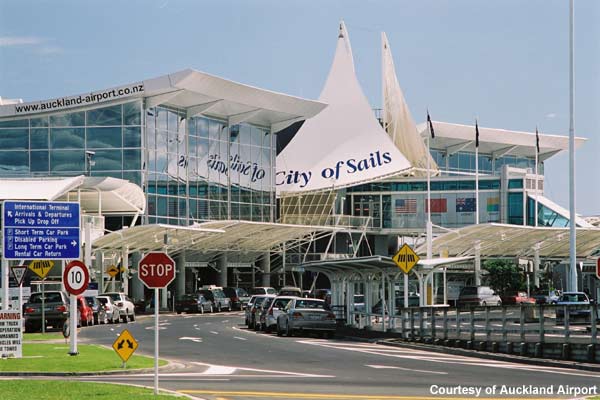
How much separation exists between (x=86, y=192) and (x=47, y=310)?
26999mm

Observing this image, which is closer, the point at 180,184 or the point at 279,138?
the point at 180,184

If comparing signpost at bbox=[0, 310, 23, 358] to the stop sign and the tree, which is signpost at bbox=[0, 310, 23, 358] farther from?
the tree

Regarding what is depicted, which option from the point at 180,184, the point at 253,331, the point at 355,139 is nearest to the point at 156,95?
the point at 180,184

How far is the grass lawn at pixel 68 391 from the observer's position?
17875 mm

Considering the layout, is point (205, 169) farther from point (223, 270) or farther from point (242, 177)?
point (223, 270)

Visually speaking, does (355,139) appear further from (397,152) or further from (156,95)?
(156,95)

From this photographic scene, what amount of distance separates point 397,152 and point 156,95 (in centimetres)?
2684

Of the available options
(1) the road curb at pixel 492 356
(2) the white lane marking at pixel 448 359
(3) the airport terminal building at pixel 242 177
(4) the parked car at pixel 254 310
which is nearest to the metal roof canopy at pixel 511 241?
(3) the airport terminal building at pixel 242 177

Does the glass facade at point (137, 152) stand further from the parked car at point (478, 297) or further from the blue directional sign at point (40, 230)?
the blue directional sign at point (40, 230)

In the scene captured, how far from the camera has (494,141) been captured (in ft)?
395

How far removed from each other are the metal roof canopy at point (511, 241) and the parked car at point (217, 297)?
42.9 feet

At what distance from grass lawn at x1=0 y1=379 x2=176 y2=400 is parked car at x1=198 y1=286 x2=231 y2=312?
5124cm

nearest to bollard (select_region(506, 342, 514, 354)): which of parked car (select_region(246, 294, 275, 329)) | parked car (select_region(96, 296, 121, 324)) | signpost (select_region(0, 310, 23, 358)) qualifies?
signpost (select_region(0, 310, 23, 358))

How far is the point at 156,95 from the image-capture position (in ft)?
251
